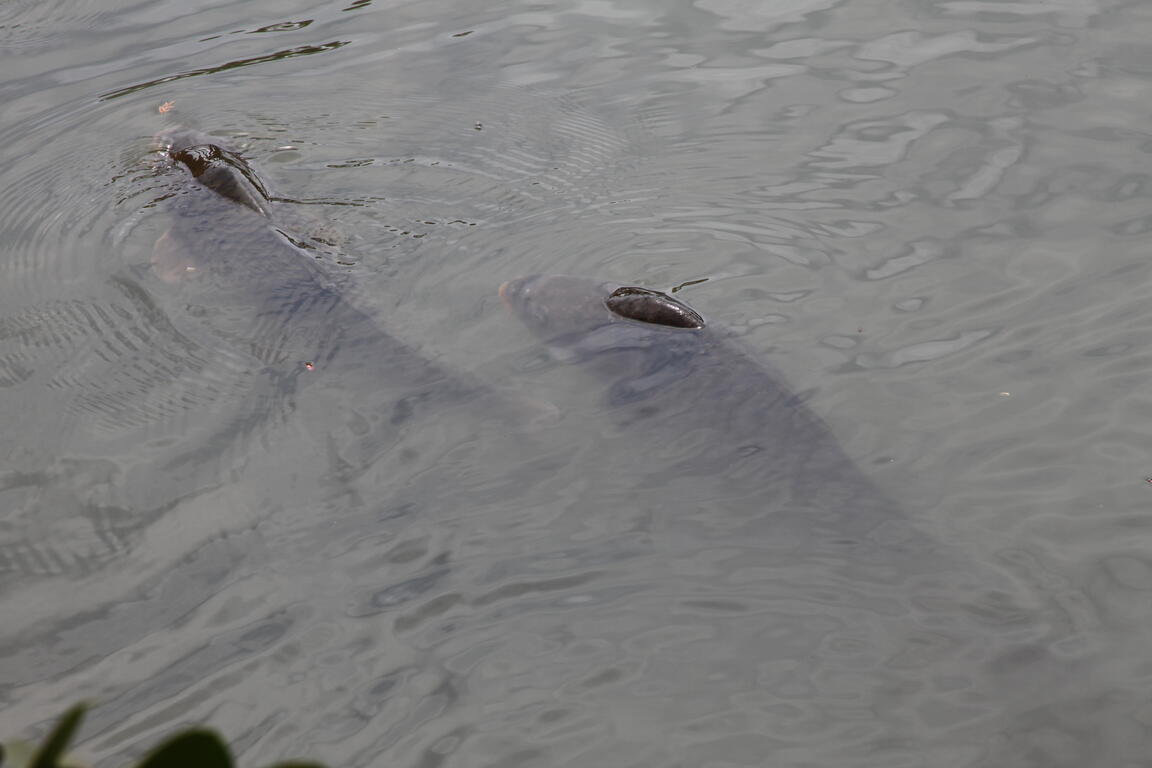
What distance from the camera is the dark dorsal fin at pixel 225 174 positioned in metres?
5.32

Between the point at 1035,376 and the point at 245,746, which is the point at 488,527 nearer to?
the point at 245,746

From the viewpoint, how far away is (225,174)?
5383 millimetres

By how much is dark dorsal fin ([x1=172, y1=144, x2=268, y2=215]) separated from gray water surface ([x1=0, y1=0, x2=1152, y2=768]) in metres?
0.18

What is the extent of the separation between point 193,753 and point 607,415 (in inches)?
123

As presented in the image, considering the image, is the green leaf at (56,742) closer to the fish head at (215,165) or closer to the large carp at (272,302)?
the large carp at (272,302)

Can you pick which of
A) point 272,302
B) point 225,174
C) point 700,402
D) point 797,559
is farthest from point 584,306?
point 225,174

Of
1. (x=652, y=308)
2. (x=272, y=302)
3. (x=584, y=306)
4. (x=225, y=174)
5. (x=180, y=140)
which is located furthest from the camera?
(x=180, y=140)

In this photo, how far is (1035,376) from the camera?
3.92 meters

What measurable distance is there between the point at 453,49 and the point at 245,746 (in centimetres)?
503

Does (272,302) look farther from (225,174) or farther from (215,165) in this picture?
(215,165)

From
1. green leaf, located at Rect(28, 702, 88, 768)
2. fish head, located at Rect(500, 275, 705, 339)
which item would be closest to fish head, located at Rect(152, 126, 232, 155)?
fish head, located at Rect(500, 275, 705, 339)

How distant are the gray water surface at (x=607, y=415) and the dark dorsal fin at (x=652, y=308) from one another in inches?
8.4

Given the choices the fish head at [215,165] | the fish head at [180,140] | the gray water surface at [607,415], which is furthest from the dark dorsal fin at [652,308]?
the fish head at [180,140]

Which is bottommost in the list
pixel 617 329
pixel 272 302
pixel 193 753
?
pixel 617 329
